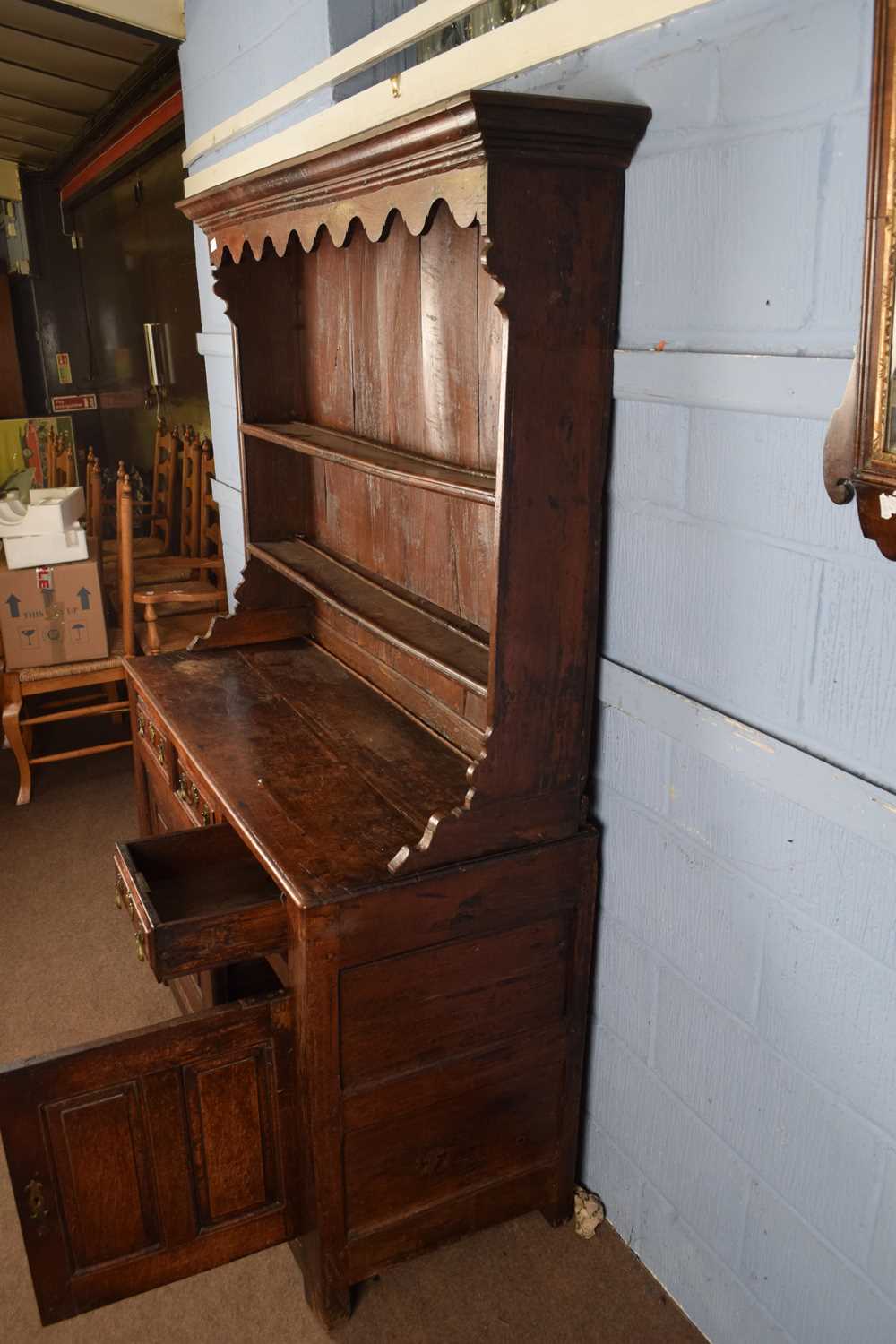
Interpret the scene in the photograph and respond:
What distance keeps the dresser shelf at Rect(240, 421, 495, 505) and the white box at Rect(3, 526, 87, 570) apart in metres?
1.41

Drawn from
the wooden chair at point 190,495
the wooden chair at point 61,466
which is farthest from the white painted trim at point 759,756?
the wooden chair at point 61,466

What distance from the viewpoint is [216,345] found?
3227 millimetres

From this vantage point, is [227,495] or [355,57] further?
[227,495]

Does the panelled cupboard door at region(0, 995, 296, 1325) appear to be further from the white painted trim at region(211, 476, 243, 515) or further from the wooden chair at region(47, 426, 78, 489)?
the wooden chair at region(47, 426, 78, 489)

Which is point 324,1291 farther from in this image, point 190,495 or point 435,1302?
point 190,495

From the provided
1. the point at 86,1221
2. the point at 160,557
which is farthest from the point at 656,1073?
the point at 160,557

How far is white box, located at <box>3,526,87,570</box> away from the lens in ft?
11.8

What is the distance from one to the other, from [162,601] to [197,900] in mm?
2091

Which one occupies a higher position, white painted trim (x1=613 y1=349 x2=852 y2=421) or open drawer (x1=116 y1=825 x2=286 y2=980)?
white painted trim (x1=613 y1=349 x2=852 y2=421)

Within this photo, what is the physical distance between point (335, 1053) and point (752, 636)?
0.91 meters

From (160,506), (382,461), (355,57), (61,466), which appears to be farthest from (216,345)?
(61,466)

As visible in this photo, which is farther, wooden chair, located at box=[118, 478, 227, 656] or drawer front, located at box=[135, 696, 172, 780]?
wooden chair, located at box=[118, 478, 227, 656]

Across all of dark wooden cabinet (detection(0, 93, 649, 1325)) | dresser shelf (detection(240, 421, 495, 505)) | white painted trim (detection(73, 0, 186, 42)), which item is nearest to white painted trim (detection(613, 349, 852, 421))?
dark wooden cabinet (detection(0, 93, 649, 1325))

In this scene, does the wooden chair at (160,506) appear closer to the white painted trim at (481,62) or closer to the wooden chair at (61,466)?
the wooden chair at (61,466)
